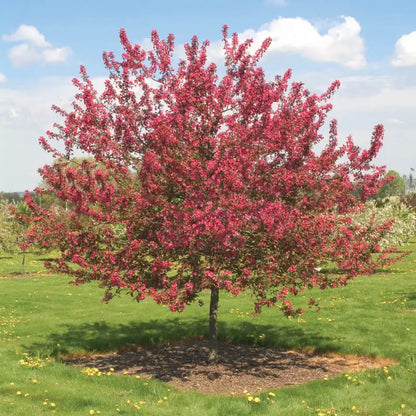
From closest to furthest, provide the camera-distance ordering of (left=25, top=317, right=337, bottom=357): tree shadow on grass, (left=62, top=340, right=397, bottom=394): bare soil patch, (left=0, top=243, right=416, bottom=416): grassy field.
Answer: (left=0, top=243, right=416, bottom=416): grassy field → (left=62, top=340, right=397, bottom=394): bare soil patch → (left=25, top=317, right=337, bottom=357): tree shadow on grass

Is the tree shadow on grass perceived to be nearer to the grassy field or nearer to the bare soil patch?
the grassy field

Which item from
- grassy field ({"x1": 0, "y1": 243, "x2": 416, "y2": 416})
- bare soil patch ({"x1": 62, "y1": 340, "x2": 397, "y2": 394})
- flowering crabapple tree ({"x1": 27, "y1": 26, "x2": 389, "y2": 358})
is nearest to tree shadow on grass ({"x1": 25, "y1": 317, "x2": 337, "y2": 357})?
grassy field ({"x1": 0, "y1": 243, "x2": 416, "y2": 416})

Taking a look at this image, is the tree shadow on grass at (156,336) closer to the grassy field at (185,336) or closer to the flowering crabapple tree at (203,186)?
the grassy field at (185,336)

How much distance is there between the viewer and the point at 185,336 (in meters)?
15.9

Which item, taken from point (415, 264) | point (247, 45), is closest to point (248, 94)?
point (247, 45)

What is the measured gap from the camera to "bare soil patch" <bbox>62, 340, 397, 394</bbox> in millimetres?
11680

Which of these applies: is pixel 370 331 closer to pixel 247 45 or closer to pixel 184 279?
pixel 184 279

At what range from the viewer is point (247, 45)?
1140 cm

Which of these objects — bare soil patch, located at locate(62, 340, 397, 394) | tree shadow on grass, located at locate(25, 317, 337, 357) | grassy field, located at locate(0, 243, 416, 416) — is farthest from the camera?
tree shadow on grass, located at locate(25, 317, 337, 357)

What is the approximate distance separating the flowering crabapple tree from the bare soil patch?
2194 mm

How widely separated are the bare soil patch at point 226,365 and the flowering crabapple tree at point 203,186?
7.20ft

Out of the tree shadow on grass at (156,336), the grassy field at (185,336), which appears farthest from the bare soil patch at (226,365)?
the grassy field at (185,336)

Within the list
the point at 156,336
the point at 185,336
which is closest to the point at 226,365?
the point at 185,336

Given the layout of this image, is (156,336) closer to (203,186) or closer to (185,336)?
(185,336)
